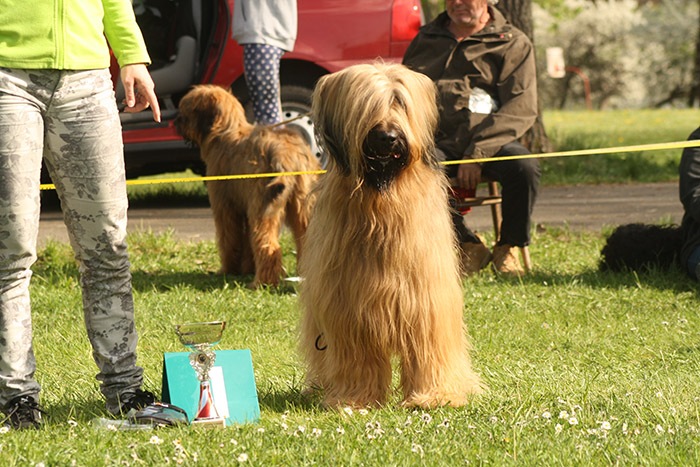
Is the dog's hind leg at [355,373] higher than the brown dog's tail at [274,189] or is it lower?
lower

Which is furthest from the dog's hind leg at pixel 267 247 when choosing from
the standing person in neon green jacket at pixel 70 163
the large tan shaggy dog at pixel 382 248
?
the standing person in neon green jacket at pixel 70 163

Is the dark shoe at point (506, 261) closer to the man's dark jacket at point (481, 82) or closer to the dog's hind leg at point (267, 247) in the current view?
the man's dark jacket at point (481, 82)

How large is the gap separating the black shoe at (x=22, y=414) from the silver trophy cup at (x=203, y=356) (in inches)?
23.1

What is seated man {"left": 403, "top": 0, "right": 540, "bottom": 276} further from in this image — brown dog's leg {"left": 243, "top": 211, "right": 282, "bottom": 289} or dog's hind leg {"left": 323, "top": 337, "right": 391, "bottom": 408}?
dog's hind leg {"left": 323, "top": 337, "right": 391, "bottom": 408}

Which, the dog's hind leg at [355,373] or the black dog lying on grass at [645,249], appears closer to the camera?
the dog's hind leg at [355,373]

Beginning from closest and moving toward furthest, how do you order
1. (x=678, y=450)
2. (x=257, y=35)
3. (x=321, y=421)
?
(x=678, y=450), (x=321, y=421), (x=257, y=35)

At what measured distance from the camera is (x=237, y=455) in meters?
2.98

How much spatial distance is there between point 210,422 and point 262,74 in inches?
141

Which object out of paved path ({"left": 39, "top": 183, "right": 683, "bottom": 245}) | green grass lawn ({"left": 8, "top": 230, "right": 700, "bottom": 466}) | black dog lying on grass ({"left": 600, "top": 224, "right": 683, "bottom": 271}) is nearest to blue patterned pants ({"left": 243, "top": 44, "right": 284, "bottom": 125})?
green grass lawn ({"left": 8, "top": 230, "right": 700, "bottom": 466})

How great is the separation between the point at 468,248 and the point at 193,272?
209cm

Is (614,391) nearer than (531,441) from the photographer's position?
No

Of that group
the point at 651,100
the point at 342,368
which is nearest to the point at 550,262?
the point at 342,368

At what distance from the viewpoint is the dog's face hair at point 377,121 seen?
3381mm

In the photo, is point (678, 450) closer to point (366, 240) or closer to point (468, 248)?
point (366, 240)
